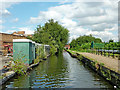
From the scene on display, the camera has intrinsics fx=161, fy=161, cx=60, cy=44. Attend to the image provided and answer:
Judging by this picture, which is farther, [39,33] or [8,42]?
[39,33]

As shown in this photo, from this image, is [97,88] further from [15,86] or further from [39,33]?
[39,33]

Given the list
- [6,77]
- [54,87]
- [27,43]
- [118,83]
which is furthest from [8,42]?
[118,83]

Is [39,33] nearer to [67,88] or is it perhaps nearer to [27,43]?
[27,43]

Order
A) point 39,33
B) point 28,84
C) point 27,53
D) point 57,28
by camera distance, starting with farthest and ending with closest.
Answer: point 57,28
point 39,33
point 27,53
point 28,84

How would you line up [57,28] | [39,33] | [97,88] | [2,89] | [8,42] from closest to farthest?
[2,89] < [97,88] < [8,42] < [39,33] < [57,28]

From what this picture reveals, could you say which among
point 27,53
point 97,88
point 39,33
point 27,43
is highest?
point 39,33

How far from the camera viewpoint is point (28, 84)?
7898 millimetres

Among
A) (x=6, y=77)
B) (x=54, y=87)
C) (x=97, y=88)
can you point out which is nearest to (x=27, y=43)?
(x=6, y=77)

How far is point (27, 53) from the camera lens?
Answer: 12.6m

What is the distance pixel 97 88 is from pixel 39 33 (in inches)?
1095

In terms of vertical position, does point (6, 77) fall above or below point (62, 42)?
below

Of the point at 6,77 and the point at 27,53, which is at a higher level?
the point at 27,53

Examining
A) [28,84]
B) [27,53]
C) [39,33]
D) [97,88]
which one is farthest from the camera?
[39,33]

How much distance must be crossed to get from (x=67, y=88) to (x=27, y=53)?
612 centimetres
